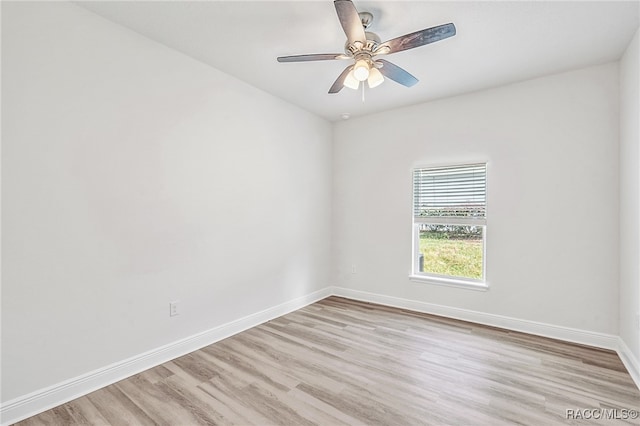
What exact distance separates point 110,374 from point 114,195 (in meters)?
1.32

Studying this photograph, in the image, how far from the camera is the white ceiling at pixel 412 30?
2.07m

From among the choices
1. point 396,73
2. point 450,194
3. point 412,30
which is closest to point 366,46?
point 396,73

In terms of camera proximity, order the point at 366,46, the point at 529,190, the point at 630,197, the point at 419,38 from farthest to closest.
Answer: the point at 529,190, the point at 630,197, the point at 366,46, the point at 419,38

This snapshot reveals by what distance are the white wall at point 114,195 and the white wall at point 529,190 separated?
5.66ft

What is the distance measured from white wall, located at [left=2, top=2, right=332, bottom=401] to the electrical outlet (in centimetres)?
4

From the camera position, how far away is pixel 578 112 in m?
2.89

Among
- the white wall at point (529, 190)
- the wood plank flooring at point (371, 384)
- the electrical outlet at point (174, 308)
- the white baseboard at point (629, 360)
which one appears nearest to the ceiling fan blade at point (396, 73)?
the white wall at point (529, 190)

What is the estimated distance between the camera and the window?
3498 millimetres

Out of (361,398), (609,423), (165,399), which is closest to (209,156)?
(165,399)

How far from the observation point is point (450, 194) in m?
3.68

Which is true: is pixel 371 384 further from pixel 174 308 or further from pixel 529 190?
pixel 529 190

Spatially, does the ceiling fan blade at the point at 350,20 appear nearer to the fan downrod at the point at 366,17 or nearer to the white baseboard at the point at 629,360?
the fan downrod at the point at 366,17

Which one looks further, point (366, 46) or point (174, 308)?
point (174, 308)

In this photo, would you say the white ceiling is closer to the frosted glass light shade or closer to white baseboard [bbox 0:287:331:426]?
the frosted glass light shade
